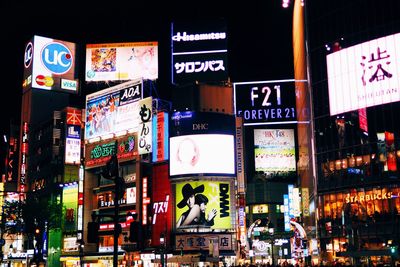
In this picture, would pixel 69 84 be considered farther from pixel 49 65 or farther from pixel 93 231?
pixel 93 231

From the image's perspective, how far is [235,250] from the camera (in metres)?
57.0

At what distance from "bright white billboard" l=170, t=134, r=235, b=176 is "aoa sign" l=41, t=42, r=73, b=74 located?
4887 centimetres

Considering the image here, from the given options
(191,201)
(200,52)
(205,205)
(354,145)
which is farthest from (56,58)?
(354,145)

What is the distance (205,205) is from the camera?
56812mm

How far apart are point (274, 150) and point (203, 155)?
104 feet

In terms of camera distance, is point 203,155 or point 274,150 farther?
point 274,150

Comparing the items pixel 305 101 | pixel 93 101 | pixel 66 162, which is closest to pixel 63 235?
pixel 66 162

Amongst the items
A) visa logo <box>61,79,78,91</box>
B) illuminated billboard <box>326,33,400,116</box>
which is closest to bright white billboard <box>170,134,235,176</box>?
illuminated billboard <box>326,33,400,116</box>

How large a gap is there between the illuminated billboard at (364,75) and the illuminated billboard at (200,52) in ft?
50.4

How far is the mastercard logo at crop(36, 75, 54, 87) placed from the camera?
318 ft

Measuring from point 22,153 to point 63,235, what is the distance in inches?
905

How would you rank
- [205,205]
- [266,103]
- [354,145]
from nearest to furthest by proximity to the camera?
[354,145] < [205,205] < [266,103]

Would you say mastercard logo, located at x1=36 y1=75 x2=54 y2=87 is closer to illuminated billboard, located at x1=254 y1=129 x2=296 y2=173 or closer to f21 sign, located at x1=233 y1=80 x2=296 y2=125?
f21 sign, located at x1=233 y1=80 x2=296 y2=125

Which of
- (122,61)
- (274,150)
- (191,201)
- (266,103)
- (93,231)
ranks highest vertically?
(122,61)
